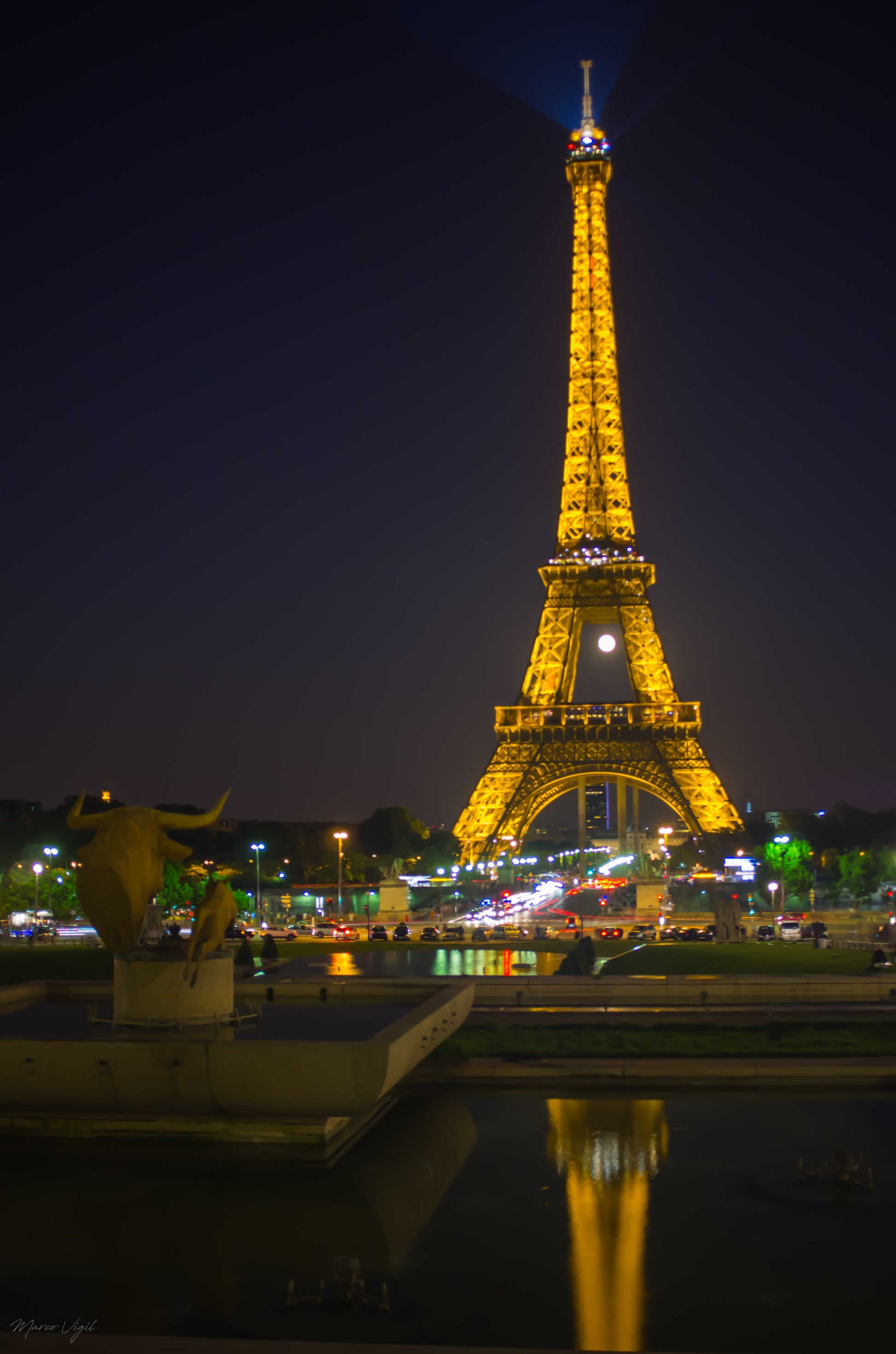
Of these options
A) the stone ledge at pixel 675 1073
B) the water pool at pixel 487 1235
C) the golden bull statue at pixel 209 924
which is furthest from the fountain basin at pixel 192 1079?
the stone ledge at pixel 675 1073

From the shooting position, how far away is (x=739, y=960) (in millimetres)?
35031

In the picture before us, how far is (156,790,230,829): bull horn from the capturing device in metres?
18.0

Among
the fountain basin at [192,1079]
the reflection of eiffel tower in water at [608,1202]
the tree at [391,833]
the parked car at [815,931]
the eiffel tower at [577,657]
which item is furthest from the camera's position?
the tree at [391,833]

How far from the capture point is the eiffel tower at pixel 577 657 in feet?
271

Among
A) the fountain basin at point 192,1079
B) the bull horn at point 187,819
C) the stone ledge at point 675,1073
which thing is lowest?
the stone ledge at point 675,1073

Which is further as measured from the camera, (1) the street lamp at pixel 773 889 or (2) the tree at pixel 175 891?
(1) the street lamp at pixel 773 889

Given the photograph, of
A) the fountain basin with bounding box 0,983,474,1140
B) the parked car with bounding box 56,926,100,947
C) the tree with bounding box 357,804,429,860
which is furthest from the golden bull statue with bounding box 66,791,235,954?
the tree with bounding box 357,804,429,860

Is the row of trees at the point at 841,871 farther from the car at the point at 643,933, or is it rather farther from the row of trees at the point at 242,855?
the row of trees at the point at 242,855

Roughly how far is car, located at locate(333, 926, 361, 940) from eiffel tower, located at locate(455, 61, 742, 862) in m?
22.0

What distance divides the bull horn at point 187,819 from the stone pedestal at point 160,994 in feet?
6.93

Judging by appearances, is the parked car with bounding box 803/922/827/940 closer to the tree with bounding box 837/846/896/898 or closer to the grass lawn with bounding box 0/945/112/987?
the tree with bounding box 837/846/896/898

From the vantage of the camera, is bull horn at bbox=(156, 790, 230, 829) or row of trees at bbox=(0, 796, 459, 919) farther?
row of trees at bbox=(0, 796, 459, 919)

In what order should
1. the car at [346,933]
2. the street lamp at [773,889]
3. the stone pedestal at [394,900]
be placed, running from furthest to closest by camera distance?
the street lamp at [773,889], the stone pedestal at [394,900], the car at [346,933]

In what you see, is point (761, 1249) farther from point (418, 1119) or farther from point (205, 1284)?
point (418, 1119)
